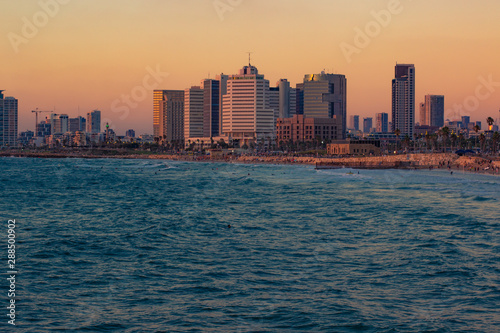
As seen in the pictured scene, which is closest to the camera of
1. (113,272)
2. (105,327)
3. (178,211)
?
(105,327)

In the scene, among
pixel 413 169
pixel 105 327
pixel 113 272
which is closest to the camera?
pixel 105 327

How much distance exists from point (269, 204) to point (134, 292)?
46632mm

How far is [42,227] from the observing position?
56.2 meters

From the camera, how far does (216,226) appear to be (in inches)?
2178

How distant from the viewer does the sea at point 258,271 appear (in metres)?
26.5

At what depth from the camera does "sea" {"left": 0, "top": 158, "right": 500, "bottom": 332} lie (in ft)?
86.9

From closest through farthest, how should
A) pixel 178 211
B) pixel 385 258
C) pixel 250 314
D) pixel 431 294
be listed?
pixel 250 314
pixel 431 294
pixel 385 258
pixel 178 211

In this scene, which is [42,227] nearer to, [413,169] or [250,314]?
[250,314]

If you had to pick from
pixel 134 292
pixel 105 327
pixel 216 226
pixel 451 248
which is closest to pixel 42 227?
pixel 216 226

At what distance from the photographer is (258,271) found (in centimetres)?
3500

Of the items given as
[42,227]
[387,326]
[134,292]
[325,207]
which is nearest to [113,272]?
[134,292]

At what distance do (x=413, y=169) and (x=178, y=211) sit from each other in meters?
126

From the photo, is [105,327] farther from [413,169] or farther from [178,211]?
[413,169]

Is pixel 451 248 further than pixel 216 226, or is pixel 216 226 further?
pixel 216 226
